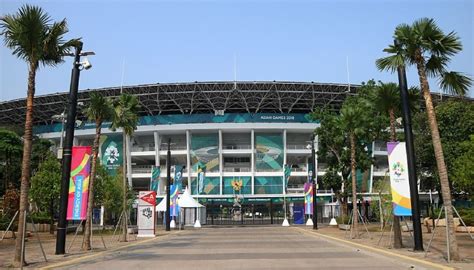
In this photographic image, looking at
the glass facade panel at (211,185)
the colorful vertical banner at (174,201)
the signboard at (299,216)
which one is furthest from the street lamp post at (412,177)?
the glass facade panel at (211,185)

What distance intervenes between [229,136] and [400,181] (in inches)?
2764

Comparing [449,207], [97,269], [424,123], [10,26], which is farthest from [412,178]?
[424,123]

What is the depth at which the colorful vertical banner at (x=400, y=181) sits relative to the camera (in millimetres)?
19078

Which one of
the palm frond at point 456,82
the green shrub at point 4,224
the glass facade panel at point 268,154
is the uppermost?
the glass facade panel at point 268,154

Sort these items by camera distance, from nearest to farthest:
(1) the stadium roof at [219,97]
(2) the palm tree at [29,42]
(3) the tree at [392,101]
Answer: (2) the palm tree at [29,42]
(3) the tree at [392,101]
(1) the stadium roof at [219,97]

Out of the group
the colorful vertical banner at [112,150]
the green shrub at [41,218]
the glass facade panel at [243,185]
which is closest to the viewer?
the green shrub at [41,218]

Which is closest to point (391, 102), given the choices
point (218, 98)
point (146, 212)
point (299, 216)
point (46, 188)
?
→ point (146, 212)

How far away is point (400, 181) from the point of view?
1925cm

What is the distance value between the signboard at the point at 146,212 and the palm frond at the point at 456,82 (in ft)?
72.9

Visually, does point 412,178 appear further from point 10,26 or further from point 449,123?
point 449,123

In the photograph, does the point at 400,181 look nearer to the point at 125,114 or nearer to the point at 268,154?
the point at 125,114

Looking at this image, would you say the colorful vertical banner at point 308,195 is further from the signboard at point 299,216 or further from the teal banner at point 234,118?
the teal banner at point 234,118

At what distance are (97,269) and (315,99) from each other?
2783 inches

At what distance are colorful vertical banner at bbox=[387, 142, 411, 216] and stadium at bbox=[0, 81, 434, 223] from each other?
194 feet
